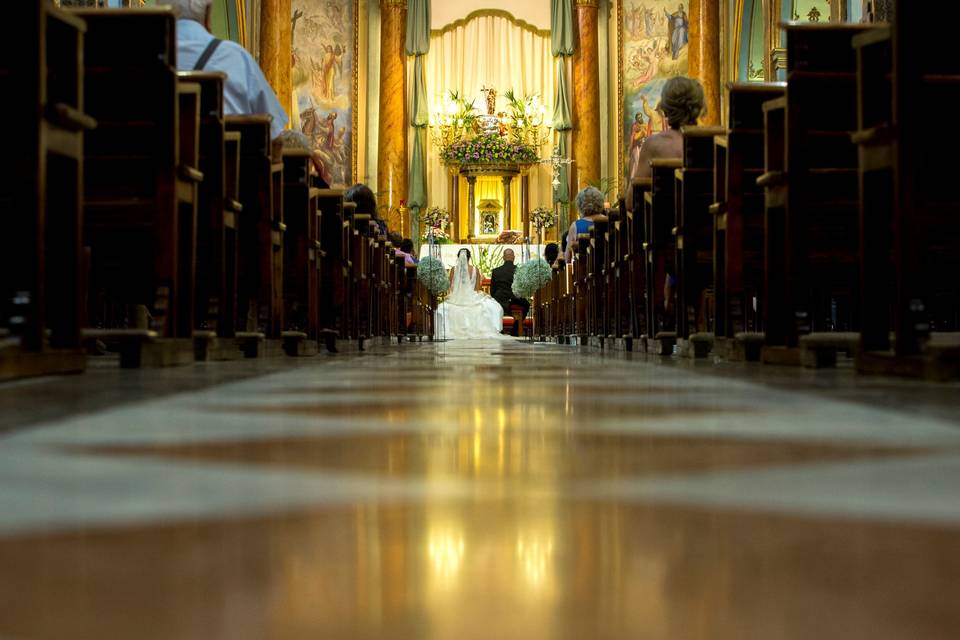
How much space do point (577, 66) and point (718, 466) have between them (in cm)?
1622

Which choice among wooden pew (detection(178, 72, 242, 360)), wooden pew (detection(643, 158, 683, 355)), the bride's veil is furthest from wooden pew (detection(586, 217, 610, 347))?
the bride's veil

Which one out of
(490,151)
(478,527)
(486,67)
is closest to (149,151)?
(478,527)

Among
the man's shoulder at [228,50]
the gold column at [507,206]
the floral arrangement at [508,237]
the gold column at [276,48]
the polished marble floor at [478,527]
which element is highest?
the gold column at [276,48]

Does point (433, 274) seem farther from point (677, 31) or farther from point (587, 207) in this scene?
point (677, 31)

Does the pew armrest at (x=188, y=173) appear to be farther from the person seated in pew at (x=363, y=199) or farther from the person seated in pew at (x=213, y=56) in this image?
the person seated in pew at (x=363, y=199)

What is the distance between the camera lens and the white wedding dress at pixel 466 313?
1140 cm

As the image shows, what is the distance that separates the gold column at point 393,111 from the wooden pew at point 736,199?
12726mm

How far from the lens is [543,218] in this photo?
1572 centimetres

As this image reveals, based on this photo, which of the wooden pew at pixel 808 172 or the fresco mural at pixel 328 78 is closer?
the wooden pew at pixel 808 172

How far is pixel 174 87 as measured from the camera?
10.3ft

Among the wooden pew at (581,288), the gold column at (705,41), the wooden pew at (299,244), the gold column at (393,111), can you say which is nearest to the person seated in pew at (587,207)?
the wooden pew at (581,288)

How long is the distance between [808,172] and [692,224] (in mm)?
1210

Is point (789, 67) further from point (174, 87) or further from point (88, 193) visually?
point (88, 193)

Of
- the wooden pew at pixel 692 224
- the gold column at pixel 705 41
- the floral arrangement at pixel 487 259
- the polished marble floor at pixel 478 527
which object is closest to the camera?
the polished marble floor at pixel 478 527
